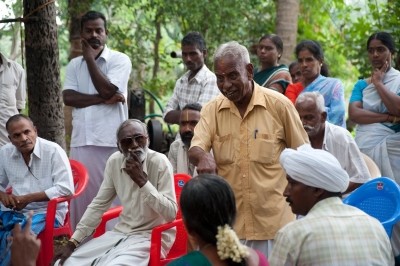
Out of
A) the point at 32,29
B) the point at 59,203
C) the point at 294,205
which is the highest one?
the point at 32,29

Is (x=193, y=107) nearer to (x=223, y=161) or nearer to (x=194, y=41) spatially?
(x=194, y=41)

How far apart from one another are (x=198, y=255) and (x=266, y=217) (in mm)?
1425

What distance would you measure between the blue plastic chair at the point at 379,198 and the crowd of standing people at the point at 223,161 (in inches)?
5.9

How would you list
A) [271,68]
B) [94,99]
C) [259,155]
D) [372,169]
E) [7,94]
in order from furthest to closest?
[7,94] → [271,68] → [94,99] → [372,169] → [259,155]

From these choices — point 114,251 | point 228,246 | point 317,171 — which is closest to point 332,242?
point 317,171

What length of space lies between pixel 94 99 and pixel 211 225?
3.80 metres

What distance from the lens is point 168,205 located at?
5629 mm

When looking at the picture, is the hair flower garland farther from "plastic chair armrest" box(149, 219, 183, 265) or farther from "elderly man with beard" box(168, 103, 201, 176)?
"elderly man with beard" box(168, 103, 201, 176)

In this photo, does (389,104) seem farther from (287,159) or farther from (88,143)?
(287,159)

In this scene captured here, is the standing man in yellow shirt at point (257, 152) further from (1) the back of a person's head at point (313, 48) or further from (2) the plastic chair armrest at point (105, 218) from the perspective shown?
(1) the back of a person's head at point (313, 48)

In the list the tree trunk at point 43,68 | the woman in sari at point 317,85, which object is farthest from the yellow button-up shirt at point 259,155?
the tree trunk at point 43,68

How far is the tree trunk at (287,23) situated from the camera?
475 inches

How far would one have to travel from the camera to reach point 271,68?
25.7 feet

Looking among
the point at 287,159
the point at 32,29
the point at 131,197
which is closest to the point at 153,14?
the point at 32,29
